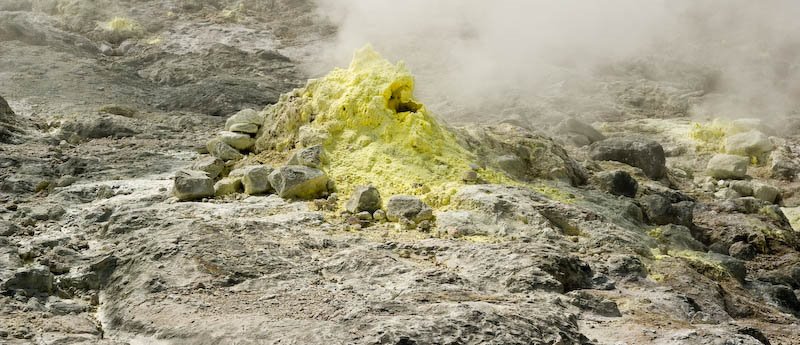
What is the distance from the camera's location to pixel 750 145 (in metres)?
9.24

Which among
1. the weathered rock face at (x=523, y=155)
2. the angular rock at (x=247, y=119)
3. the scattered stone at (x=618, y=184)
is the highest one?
the angular rock at (x=247, y=119)

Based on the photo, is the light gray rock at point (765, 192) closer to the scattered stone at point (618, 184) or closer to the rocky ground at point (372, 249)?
the rocky ground at point (372, 249)

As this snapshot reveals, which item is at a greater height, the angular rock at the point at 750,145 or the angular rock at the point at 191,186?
the angular rock at the point at 191,186

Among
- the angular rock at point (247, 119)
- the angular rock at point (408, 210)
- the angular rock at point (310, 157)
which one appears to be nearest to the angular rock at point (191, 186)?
the angular rock at point (310, 157)

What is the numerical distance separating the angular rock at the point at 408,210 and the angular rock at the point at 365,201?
0.27ft

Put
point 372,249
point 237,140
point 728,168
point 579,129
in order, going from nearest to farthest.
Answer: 1. point 372,249
2. point 237,140
3. point 728,168
4. point 579,129

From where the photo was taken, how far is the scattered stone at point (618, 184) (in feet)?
20.4

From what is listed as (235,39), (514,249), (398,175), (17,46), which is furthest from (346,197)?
(235,39)

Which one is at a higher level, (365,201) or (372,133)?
(372,133)

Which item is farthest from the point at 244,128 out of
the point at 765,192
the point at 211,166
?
the point at 765,192

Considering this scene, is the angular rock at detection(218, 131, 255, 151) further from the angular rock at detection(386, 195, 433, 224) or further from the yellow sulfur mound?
the angular rock at detection(386, 195, 433, 224)

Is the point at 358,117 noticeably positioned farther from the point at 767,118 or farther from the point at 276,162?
the point at 767,118

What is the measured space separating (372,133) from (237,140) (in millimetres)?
1044

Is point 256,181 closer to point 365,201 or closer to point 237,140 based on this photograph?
point 365,201
